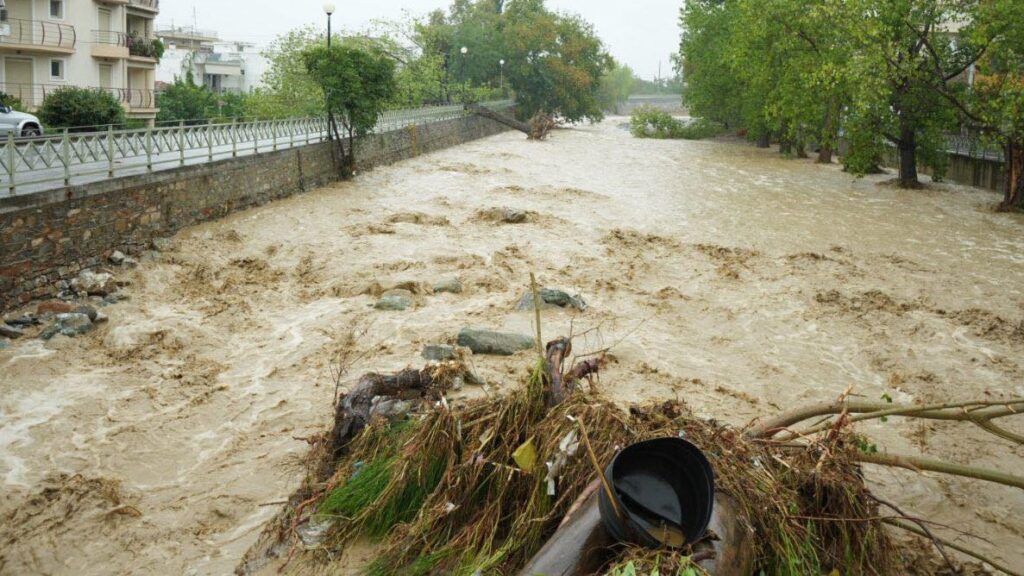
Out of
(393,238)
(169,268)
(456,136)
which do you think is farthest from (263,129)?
(456,136)

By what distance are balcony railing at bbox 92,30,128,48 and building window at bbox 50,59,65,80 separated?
2.36 metres

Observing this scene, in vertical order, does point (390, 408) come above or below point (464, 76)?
below

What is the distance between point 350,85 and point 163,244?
11.0 m

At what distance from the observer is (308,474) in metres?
6.87

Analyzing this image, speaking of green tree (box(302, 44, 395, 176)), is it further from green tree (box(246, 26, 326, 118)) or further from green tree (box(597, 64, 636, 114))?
green tree (box(597, 64, 636, 114))

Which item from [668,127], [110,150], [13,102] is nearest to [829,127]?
[668,127]

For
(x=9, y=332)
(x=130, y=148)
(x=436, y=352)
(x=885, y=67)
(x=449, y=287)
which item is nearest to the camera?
(x=436, y=352)

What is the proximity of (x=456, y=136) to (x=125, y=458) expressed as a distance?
121 ft

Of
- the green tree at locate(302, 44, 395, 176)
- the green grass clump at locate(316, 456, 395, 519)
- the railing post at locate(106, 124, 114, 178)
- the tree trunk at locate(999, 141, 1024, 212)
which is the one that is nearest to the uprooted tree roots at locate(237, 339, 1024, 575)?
the green grass clump at locate(316, 456, 395, 519)

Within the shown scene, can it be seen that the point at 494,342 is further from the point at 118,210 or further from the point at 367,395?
the point at 118,210

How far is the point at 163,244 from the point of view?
1645 cm

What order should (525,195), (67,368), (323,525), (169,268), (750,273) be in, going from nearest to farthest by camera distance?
(323,525)
(67,368)
(169,268)
(750,273)
(525,195)

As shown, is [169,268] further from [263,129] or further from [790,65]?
[790,65]

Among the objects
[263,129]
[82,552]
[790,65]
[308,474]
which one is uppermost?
[790,65]
